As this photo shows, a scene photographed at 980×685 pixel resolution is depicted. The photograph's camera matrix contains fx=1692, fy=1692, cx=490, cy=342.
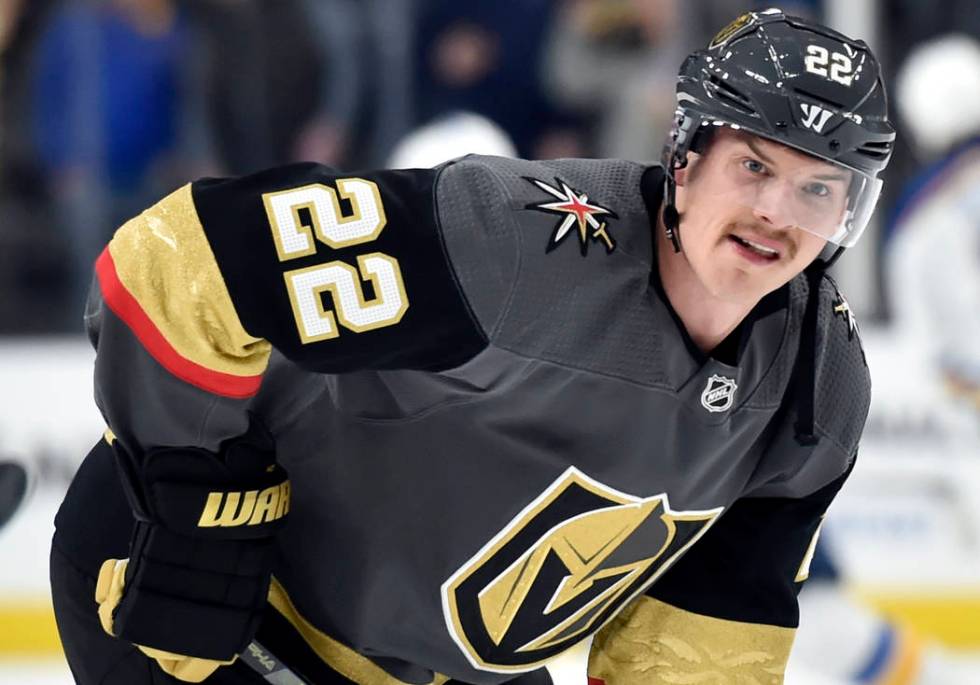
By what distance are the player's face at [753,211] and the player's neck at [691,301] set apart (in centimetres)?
2

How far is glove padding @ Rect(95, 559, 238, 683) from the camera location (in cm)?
167

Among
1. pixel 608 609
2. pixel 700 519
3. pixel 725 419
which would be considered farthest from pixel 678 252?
pixel 608 609

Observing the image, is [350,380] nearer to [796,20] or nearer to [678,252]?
[678,252]

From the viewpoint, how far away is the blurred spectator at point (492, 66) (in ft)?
14.0

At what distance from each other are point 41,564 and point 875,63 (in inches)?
96.9

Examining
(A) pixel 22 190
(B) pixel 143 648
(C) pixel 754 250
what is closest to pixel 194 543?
(B) pixel 143 648

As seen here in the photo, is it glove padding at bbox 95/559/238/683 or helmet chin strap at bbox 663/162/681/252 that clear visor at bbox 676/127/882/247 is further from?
glove padding at bbox 95/559/238/683

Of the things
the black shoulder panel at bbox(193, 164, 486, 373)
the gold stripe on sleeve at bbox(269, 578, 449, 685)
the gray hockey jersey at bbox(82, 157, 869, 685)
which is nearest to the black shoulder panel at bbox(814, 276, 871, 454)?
the gray hockey jersey at bbox(82, 157, 869, 685)

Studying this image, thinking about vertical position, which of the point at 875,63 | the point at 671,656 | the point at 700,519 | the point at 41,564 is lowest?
the point at 41,564

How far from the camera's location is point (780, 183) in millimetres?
1609

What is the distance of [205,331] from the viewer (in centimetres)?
157

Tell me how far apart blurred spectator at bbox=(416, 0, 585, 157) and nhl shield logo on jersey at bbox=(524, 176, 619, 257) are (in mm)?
2678

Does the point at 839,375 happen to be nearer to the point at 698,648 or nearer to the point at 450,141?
the point at 698,648

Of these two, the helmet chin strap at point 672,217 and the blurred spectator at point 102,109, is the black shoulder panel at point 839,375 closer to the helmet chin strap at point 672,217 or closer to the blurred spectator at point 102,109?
the helmet chin strap at point 672,217
